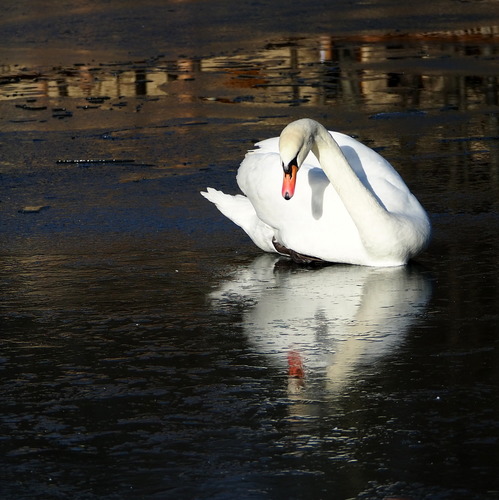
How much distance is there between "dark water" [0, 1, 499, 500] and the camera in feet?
15.3

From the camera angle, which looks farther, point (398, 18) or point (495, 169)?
point (398, 18)

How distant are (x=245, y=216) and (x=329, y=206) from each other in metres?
0.83

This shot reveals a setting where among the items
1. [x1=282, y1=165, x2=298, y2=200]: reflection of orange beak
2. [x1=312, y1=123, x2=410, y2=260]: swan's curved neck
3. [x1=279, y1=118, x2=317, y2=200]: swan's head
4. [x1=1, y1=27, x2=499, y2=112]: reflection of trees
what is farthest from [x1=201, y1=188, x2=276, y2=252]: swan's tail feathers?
[x1=1, y1=27, x2=499, y2=112]: reflection of trees

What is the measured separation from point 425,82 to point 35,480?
10803 millimetres

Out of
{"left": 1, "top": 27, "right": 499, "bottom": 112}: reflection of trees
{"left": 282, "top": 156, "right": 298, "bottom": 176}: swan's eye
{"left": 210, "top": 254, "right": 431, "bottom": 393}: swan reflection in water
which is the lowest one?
{"left": 210, "top": 254, "right": 431, "bottom": 393}: swan reflection in water

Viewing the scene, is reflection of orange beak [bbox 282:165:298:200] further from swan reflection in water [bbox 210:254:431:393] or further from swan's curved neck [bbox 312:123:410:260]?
swan reflection in water [bbox 210:254:431:393]

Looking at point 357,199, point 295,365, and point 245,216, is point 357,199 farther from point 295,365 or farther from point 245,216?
point 295,365

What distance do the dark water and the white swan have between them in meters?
0.14

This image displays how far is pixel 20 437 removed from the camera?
502 centimetres

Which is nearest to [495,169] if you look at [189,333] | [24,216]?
[24,216]

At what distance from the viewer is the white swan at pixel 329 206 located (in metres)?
7.49

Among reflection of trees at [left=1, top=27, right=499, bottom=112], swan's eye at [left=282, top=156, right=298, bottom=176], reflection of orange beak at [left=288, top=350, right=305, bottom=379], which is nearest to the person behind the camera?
reflection of orange beak at [left=288, top=350, right=305, bottom=379]

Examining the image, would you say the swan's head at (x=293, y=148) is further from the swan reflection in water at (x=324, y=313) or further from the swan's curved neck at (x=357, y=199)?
the swan reflection in water at (x=324, y=313)

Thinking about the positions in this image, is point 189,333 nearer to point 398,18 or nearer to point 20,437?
point 20,437
